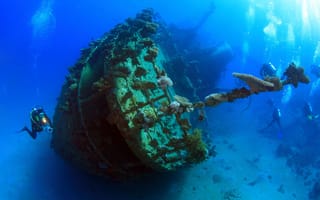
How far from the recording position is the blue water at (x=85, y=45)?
10273mm

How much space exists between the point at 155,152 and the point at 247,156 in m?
7.89

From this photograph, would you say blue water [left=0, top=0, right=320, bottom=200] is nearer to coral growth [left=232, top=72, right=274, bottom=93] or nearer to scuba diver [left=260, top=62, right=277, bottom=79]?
scuba diver [left=260, top=62, right=277, bottom=79]

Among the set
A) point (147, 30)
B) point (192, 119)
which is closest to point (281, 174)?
point (192, 119)

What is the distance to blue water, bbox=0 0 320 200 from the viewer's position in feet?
33.7

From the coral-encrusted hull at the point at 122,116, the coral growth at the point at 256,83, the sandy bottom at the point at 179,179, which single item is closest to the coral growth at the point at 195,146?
the coral-encrusted hull at the point at 122,116

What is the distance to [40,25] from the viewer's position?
→ 76562 millimetres

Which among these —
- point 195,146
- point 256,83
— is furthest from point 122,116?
point 256,83

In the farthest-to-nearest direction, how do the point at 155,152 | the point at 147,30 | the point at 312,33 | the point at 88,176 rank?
the point at 312,33 < the point at 88,176 < the point at 147,30 < the point at 155,152

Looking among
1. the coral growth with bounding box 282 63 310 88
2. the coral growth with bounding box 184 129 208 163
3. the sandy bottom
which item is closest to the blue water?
the sandy bottom

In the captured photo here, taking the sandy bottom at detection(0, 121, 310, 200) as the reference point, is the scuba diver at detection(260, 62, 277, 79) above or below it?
above

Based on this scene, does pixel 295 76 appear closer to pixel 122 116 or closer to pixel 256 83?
pixel 256 83

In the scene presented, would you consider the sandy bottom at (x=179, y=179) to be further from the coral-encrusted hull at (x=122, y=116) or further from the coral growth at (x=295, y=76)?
the coral growth at (x=295, y=76)

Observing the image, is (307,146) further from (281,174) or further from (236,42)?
(236,42)

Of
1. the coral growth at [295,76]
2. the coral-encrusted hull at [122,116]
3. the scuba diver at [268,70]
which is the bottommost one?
the coral growth at [295,76]
